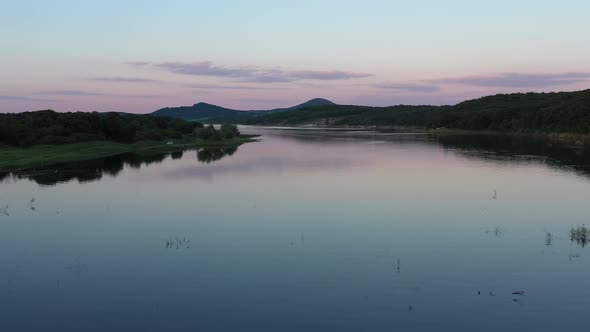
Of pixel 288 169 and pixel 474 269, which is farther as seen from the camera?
pixel 288 169

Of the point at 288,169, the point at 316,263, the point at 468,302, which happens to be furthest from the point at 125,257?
the point at 288,169

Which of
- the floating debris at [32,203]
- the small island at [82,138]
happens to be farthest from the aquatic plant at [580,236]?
the small island at [82,138]

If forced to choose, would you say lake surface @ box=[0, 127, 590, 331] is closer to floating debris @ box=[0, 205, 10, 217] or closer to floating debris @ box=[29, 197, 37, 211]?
floating debris @ box=[0, 205, 10, 217]

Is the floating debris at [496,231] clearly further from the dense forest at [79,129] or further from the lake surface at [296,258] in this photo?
the dense forest at [79,129]

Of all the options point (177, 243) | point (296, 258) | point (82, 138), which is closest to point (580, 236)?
point (296, 258)

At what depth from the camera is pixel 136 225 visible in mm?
26562

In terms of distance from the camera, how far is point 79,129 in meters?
88.1

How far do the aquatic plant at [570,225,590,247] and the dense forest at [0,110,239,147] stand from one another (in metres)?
75.2

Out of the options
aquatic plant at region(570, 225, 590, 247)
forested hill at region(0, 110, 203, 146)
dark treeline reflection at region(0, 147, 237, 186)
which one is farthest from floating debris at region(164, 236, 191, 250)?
forested hill at region(0, 110, 203, 146)

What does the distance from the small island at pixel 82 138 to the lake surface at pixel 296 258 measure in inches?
1180

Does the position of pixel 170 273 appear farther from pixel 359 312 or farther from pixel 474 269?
pixel 474 269

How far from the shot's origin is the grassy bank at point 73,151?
194 ft

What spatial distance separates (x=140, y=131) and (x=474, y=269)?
92474mm

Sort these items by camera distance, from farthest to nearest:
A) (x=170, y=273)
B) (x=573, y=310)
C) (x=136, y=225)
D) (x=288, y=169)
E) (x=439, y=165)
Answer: (x=439, y=165) < (x=288, y=169) < (x=136, y=225) < (x=170, y=273) < (x=573, y=310)
